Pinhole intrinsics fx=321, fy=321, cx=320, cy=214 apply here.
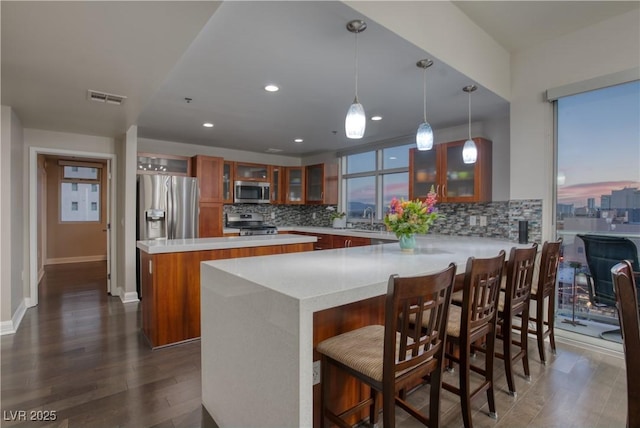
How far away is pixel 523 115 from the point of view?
10.6 ft

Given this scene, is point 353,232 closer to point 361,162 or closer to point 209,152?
point 361,162

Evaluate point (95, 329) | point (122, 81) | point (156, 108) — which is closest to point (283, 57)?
point (122, 81)

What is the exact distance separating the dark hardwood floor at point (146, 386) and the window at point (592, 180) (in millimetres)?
569

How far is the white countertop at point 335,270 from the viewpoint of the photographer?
4.19 ft

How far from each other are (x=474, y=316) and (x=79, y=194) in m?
8.53

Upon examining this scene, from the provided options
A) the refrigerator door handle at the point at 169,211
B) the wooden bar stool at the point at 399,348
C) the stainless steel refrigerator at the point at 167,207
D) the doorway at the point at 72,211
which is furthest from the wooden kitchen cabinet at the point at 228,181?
the wooden bar stool at the point at 399,348

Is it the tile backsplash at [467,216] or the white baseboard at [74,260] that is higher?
the tile backsplash at [467,216]

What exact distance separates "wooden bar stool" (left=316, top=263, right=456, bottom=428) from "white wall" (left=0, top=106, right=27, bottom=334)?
3439 mm

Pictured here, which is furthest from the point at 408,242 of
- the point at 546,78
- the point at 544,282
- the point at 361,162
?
the point at 361,162

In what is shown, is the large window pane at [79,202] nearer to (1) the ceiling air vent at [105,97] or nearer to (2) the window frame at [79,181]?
(2) the window frame at [79,181]

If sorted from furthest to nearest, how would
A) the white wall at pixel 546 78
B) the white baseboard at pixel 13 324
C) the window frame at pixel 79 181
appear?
the window frame at pixel 79 181, the white baseboard at pixel 13 324, the white wall at pixel 546 78

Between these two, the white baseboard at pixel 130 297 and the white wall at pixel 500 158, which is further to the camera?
the white baseboard at pixel 130 297

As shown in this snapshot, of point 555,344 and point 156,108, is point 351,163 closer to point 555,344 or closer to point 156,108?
point 156,108

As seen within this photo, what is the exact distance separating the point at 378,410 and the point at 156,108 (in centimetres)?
356
